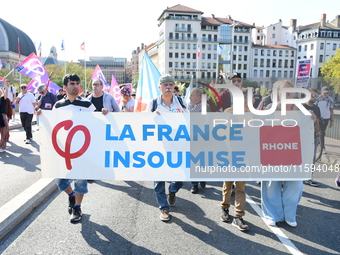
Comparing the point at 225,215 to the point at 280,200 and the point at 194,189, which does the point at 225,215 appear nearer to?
the point at 280,200

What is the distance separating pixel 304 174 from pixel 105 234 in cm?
263

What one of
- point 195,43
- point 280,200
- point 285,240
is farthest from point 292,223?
point 195,43

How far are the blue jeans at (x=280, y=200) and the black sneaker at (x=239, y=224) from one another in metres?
0.41

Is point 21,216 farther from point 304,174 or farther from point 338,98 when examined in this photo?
point 338,98

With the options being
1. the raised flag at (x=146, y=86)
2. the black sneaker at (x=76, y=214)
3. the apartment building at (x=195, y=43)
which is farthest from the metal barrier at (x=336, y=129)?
the apartment building at (x=195, y=43)

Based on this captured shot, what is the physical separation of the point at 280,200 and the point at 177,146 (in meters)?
1.58

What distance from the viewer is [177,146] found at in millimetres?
4090

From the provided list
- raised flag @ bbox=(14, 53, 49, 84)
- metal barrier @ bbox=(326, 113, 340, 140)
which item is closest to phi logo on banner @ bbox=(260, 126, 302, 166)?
metal barrier @ bbox=(326, 113, 340, 140)

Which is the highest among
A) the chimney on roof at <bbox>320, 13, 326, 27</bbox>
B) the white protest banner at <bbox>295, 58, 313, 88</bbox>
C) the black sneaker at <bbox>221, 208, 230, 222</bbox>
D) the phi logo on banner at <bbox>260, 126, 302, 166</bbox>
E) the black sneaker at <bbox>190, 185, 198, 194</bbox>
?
A: the chimney on roof at <bbox>320, 13, 326, 27</bbox>

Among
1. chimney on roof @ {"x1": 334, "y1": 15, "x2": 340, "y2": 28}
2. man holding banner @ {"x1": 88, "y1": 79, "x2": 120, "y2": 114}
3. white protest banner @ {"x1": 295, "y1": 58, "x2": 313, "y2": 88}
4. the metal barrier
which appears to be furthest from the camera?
chimney on roof @ {"x1": 334, "y1": 15, "x2": 340, "y2": 28}

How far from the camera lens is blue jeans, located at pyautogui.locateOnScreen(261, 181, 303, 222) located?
4066 mm

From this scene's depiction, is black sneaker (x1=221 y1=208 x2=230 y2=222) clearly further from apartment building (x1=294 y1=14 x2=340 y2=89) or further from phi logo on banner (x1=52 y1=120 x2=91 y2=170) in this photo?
apartment building (x1=294 y1=14 x2=340 y2=89)

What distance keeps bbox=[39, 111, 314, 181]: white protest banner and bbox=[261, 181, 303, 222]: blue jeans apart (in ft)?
0.59

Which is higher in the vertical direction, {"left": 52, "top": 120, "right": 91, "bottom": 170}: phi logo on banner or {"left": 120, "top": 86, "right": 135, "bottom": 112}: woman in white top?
{"left": 120, "top": 86, "right": 135, "bottom": 112}: woman in white top
